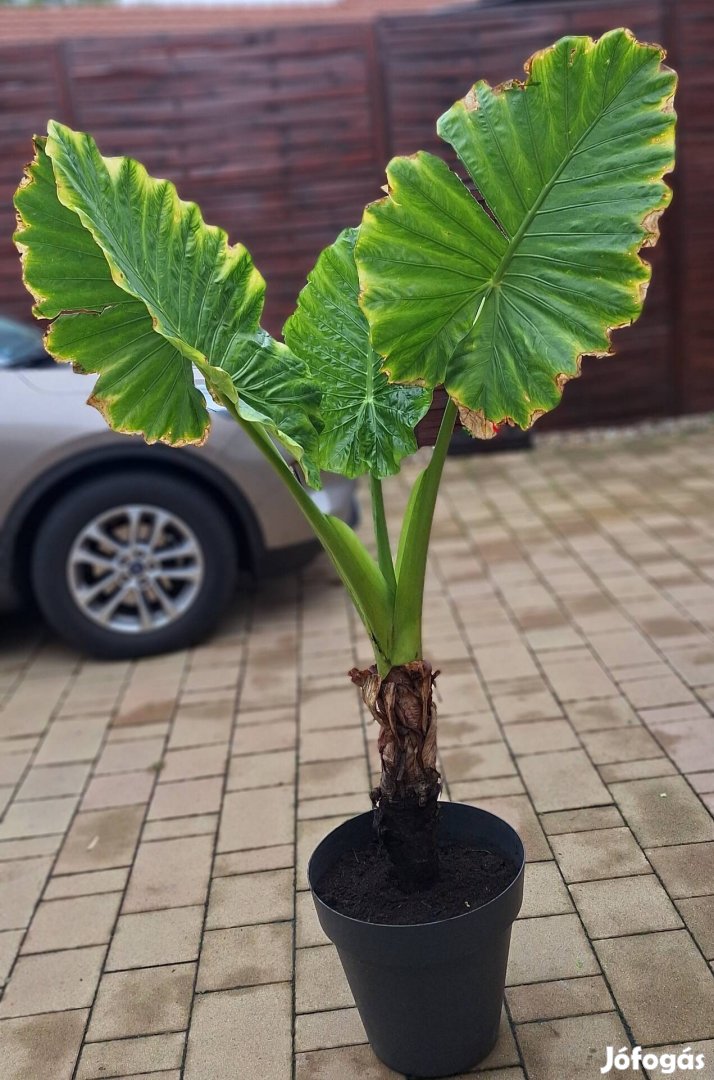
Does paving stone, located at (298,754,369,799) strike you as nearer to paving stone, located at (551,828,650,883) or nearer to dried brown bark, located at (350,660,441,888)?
paving stone, located at (551,828,650,883)

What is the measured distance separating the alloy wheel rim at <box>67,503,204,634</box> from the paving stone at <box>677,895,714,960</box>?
2615 mm

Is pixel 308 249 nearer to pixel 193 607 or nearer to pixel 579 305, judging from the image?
pixel 193 607

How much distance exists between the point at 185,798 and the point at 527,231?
7.40 feet

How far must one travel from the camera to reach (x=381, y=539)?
7.33 ft

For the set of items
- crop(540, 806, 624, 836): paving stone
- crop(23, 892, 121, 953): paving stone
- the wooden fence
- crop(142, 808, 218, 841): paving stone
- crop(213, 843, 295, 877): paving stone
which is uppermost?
the wooden fence

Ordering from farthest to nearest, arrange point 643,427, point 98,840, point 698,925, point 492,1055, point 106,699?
1. point 643,427
2. point 106,699
3. point 98,840
4. point 698,925
5. point 492,1055

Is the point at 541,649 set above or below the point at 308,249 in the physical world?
below

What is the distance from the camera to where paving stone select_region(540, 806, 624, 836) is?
9.98ft

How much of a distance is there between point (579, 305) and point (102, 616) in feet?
10.5

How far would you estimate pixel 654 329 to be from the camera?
8320 millimetres

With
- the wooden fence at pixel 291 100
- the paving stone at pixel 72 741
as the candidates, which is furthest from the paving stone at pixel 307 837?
the wooden fence at pixel 291 100

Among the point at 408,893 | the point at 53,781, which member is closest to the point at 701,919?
the point at 408,893

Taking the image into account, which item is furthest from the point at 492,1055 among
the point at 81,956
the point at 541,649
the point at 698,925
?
the point at 541,649

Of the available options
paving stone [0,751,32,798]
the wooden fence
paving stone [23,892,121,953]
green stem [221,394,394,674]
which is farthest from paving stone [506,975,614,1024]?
the wooden fence
